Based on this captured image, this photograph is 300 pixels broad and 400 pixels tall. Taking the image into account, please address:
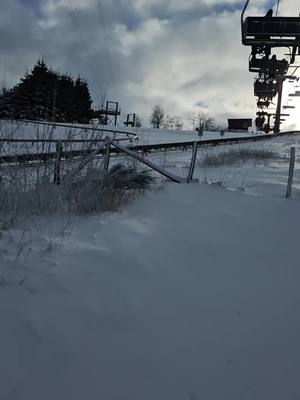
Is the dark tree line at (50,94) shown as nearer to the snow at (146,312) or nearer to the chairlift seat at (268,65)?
the snow at (146,312)

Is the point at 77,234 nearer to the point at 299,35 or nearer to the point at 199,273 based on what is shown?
the point at 199,273

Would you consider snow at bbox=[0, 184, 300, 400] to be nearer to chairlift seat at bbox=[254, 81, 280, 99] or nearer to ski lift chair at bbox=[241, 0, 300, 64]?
ski lift chair at bbox=[241, 0, 300, 64]

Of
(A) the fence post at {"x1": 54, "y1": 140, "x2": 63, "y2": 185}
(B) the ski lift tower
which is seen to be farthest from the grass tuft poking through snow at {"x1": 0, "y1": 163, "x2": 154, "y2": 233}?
(B) the ski lift tower

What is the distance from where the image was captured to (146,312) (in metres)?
A: 3.23

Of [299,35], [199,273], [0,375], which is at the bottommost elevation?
[0,375]

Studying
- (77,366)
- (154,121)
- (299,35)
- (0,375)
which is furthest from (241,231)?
(154,121)

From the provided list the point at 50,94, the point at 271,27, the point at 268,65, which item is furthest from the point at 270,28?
the point at 50,94

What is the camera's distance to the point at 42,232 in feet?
14.7

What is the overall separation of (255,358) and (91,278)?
144cm

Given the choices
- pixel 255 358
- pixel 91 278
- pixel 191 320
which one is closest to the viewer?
pixel 255 358

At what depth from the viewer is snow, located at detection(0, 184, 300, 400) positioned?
253 centimetres

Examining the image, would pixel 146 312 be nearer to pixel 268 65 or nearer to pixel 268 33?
pixel 268 33

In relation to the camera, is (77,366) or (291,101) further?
(291,101)

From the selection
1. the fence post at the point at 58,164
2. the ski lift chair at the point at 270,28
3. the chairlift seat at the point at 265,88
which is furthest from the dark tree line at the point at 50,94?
the chairlift seat at the point at 265,88
